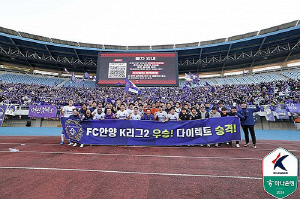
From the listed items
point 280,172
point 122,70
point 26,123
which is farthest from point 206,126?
point 26,123

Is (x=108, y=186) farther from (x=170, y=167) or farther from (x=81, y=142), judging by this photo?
(x=81, y=142)

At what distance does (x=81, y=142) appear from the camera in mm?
6246

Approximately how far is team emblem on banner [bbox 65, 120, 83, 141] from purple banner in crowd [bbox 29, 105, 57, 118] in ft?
37.9

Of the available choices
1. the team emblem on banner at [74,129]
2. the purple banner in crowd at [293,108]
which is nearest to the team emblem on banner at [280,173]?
the team emblem on banner at [74,129]

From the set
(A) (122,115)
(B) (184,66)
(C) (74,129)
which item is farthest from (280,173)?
(B) (184,66)

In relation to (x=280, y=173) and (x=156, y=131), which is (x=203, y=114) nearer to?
(x=156, y=131)

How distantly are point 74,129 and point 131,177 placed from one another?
429cm

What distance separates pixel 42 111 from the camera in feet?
51.3

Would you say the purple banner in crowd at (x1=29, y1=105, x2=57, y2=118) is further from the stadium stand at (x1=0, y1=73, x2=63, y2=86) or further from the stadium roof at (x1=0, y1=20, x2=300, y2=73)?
the stadium stand at (x1=0, y1=73, x2=63, y2=86)

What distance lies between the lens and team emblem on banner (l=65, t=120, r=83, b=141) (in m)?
6.20

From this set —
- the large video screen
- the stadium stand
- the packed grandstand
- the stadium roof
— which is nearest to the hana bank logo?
the packed grandstand

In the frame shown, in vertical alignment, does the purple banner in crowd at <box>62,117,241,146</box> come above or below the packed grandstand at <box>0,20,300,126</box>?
below

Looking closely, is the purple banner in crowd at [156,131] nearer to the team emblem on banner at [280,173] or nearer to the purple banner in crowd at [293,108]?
the team emblem on banner at [280,173]

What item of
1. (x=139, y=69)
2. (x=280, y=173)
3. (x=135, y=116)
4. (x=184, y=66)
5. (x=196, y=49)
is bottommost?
(x=280, y=173)
